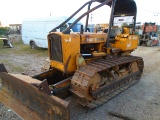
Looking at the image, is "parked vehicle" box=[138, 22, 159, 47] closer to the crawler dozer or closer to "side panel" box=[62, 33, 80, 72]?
the crawler dozer

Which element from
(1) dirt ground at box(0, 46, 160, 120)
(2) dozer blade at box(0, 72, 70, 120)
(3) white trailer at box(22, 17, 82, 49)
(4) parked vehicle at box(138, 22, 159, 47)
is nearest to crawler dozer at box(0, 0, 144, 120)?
(2) dozer blade at box(0, 72, 70, 120)

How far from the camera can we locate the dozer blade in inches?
106

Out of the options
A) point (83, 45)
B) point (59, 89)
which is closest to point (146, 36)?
point (83, 45)

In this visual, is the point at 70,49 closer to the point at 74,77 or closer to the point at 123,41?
the point at 74,77

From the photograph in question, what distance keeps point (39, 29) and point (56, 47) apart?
945cm

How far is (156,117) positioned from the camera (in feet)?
12.0

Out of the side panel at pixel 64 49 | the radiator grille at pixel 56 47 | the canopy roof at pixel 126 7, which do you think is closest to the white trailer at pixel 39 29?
the canopy roof at pixel 126 7

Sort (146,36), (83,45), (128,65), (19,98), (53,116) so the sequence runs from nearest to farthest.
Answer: (53,116) → (19,98) → (83,45) → (128,65) → (146,36)

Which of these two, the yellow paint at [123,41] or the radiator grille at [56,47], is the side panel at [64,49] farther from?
the yellow paint at [123,41]

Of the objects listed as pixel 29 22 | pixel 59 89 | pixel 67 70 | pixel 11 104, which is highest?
pixel 29 22

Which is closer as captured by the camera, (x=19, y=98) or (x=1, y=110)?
(x=19, y=98)

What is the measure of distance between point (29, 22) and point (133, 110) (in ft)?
41.0

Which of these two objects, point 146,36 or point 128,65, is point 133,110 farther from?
point 146,36

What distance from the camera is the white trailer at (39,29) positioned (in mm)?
11703
